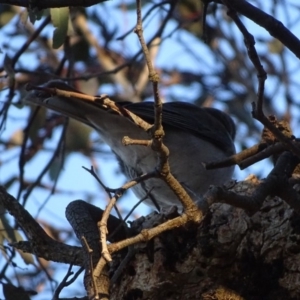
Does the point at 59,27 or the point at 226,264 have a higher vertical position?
the point at 59,27

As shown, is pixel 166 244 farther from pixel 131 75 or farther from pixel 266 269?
pixel 131 75

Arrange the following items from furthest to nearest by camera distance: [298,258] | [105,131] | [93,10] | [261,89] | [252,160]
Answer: [93,10] < [105,131] < [298,258] < [252,160] < [261,89]

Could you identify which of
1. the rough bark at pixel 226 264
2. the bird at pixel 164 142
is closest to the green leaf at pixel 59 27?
the bird at pixel 164 142

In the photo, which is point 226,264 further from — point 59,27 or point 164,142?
point 164,142

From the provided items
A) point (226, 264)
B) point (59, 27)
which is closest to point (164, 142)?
point (59, 27)

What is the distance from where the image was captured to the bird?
4.32 m

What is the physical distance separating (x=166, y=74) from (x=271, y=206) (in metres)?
5.50

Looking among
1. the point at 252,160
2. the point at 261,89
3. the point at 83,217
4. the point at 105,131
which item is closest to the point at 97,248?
the point at 83,217

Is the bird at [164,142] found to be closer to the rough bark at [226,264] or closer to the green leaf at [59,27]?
the green leaf at [59,27]

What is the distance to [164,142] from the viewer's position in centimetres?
469

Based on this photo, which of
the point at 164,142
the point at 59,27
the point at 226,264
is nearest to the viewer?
the point at 226,264

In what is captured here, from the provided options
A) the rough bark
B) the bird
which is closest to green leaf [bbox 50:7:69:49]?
the bird

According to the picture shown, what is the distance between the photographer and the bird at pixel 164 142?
170 inches

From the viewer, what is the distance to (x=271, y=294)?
9.57ft
